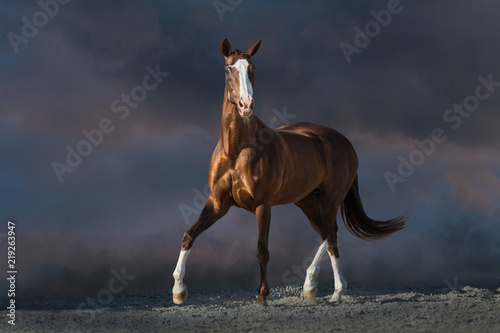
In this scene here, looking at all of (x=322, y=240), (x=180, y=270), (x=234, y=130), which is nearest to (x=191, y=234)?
(x=180, y=270)

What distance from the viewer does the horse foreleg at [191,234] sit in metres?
6.24

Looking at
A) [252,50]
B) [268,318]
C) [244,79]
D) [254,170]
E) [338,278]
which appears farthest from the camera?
[338,278]

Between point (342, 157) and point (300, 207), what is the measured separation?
0.95m

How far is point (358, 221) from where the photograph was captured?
26.8 feet

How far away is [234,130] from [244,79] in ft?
2.10

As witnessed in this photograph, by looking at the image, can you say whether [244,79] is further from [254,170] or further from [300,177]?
[300,177]

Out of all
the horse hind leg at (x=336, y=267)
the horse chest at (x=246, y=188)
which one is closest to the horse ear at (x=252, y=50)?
the horse chest at (x=246, y=188)

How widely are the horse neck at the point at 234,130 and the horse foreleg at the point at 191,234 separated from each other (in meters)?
0.68

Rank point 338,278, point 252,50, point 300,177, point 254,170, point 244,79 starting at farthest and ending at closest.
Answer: point 338,278 → point 300,177 → point 252,50 → point 254,170 → point 244,79

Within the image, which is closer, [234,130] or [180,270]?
[234,130]

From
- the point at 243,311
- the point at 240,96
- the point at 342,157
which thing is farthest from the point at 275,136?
the point at 243,311

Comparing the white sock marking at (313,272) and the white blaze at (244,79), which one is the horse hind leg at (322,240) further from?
the white blaze at (244,79)

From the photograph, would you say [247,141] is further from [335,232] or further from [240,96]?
[335,232]

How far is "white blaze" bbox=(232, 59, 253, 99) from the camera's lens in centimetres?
568
